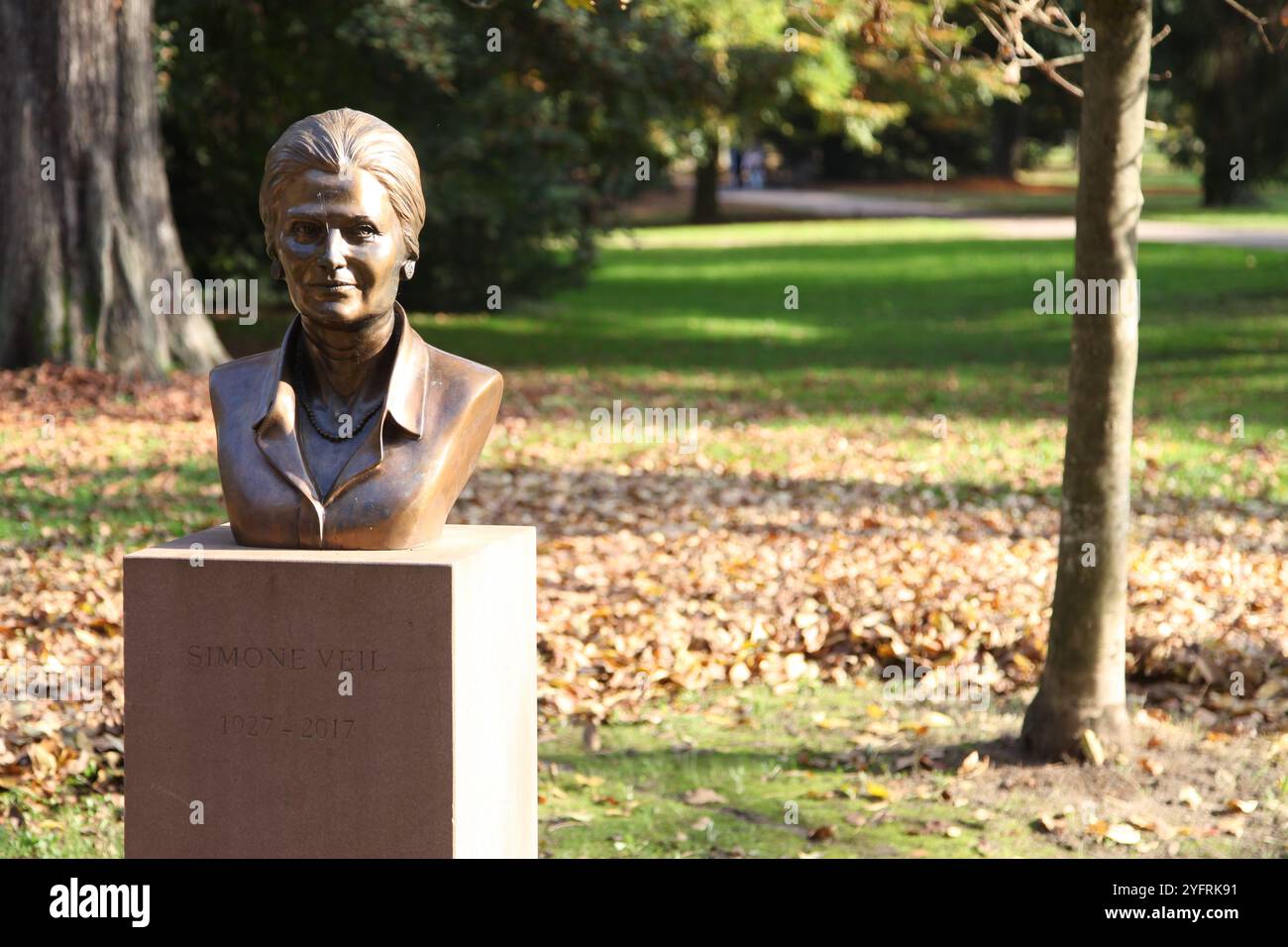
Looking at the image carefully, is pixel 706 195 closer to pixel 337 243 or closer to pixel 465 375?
pixel 465 375

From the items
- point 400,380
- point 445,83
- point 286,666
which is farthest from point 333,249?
point 445,83

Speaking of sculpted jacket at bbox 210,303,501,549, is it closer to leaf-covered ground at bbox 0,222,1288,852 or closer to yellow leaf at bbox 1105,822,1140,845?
leaf-covered ground at bbox 0,222,1288,852

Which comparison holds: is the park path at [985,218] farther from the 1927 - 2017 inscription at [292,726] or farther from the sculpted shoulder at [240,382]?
the 1927 - 2017 inscription at [292,726]

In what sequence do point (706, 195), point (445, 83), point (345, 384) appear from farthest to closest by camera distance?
1. point (706, 195)
2. point (445, 83)
3. point (345, 384)

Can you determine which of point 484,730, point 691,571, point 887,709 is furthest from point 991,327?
point 484,730

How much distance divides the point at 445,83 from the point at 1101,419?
35.3 feet

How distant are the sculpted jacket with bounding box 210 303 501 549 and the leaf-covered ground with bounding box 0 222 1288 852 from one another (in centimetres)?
155

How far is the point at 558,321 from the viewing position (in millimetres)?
22672

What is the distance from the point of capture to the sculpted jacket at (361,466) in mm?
4633

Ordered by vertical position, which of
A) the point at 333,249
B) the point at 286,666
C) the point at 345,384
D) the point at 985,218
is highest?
the point at 985,218

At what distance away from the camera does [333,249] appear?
4.45 metres

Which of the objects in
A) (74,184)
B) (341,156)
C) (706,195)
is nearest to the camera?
(341,156)

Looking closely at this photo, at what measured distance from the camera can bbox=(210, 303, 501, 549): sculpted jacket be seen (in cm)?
463

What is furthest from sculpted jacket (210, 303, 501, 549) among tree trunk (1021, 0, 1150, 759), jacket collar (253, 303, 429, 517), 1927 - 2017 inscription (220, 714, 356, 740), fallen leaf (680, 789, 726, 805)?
tree trunk (1021, 0, 1150, 759)
